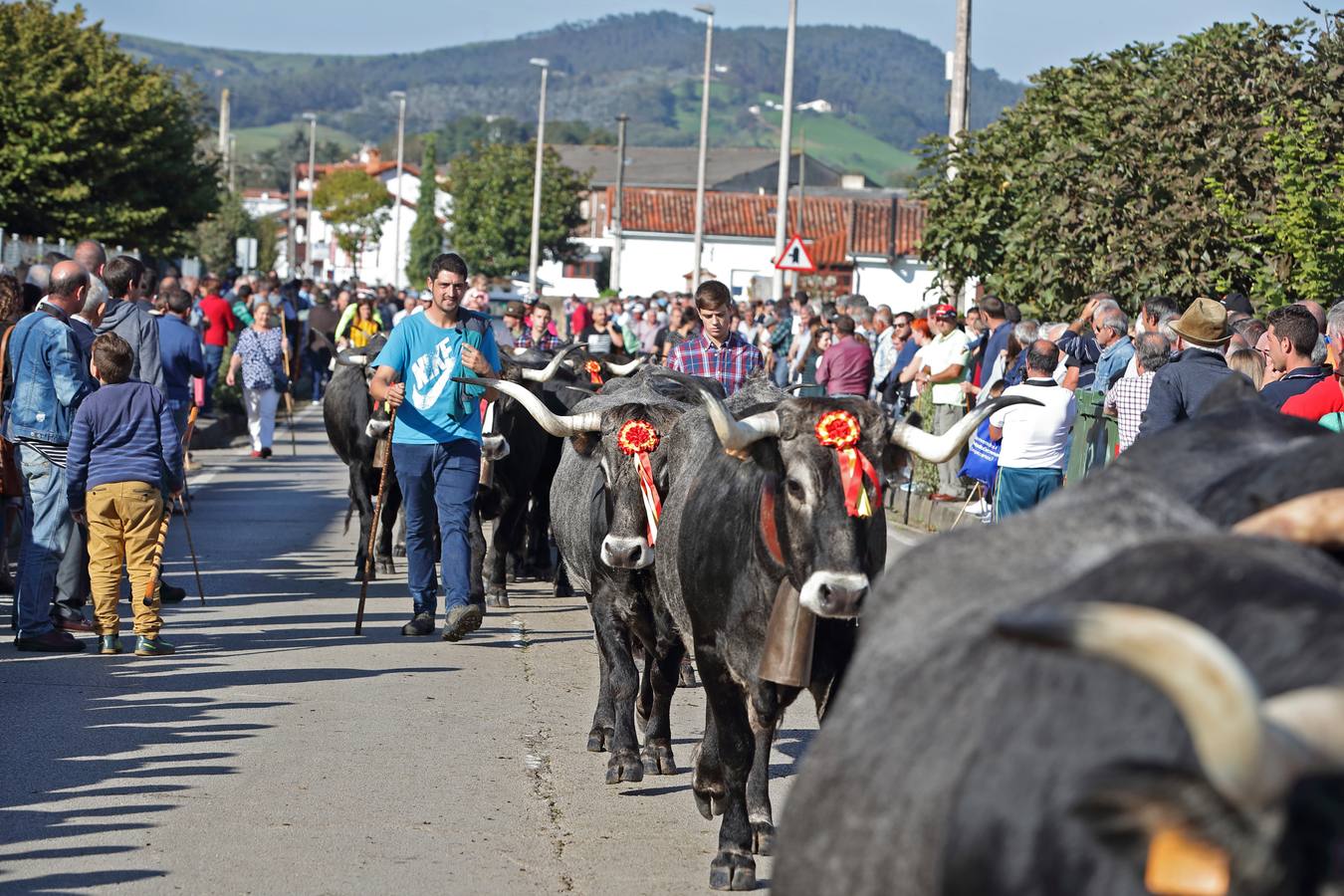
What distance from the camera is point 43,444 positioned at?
34.1ft

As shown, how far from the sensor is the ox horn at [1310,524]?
3.26 meters

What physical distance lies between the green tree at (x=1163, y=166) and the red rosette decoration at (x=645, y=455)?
823cm

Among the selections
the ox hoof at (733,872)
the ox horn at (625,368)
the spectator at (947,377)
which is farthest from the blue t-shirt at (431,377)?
the spectator at (947,377)

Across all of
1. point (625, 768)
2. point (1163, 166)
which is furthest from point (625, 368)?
point (1163, 166)

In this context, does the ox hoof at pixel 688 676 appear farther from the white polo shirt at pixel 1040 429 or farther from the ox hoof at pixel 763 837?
the ox hoof at pixel 763 837

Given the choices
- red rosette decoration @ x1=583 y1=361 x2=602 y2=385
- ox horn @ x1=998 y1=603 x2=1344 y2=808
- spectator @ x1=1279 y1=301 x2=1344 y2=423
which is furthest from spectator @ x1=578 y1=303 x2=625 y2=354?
ox horn @ x1=998 y1=603 x2=1344 y2=808

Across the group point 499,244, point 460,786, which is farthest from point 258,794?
point 499,244

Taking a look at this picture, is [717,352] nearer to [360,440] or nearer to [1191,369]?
[1191,369]

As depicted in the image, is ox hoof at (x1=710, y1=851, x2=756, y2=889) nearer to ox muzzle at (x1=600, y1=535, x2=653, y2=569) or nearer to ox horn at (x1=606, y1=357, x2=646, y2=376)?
ox muzzle at (x1=600, y1=535, x2=653, y2=569)

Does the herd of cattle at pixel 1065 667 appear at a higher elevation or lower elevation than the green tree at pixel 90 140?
lower

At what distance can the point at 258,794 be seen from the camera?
24.1 ft

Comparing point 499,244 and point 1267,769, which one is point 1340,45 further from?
point 499,244

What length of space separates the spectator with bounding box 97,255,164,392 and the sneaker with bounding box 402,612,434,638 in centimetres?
235

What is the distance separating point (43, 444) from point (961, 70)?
14525 mm
